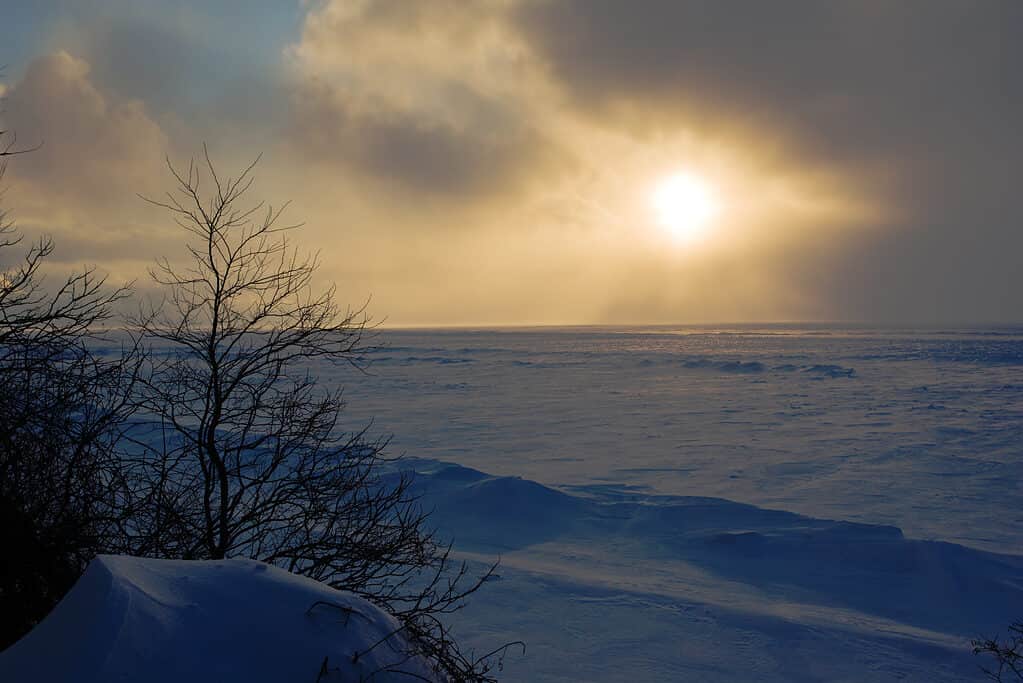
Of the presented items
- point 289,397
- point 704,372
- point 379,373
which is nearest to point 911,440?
point 289,397

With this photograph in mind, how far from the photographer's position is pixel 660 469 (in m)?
19.8

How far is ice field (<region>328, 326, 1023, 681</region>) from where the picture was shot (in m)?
10.1

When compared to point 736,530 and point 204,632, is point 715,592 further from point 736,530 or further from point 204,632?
point 204,632

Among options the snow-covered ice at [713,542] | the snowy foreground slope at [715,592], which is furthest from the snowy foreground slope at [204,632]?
the snowy foreground slope at [715,592]

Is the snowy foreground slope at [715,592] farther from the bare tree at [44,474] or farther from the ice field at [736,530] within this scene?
the bare tree at [44,474]

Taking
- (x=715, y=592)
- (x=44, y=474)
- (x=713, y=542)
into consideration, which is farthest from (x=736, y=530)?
(x=44, y=474)

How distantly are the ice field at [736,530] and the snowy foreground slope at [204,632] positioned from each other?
2.15m

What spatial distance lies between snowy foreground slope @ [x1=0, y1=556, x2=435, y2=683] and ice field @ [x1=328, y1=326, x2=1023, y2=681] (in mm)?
2152

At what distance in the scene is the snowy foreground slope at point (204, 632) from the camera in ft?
9.08

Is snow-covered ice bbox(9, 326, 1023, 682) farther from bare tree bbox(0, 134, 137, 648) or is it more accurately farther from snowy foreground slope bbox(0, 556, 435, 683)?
bare tree bbox(0, 134, 137, 648)

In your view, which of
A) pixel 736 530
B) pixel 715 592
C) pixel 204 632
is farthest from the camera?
pixel 736 530

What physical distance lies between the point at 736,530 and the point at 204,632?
523 inches

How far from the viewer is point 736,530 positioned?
14.6m

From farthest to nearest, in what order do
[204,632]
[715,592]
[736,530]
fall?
1. [736,530]
2. [715,592]
3. [204,632]
